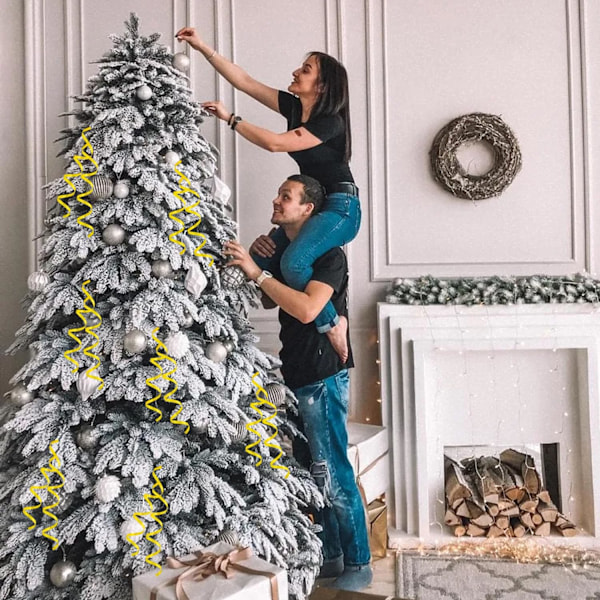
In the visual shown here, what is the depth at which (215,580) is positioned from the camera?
1.47 meters

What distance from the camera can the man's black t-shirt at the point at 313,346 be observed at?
233 cm

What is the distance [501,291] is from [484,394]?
1.70 feet

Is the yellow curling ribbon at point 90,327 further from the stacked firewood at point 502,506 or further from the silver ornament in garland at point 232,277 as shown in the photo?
the stacked firewood at point 502,506

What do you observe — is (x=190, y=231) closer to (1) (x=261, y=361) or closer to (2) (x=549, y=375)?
(1) (x=261, y=361)

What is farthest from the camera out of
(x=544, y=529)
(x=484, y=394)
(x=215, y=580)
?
(x=484, y=394)

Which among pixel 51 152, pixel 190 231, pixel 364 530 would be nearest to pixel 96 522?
pixel 190 231

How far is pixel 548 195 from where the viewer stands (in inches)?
117

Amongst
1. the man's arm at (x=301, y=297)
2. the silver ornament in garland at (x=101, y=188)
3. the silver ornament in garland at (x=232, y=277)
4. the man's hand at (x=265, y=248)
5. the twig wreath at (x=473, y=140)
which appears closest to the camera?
the silver ornament in garland at (x=101, y=188)

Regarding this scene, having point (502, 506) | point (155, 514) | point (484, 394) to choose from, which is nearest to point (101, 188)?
→ point (155, 514)

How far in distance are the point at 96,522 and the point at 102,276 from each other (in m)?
0.71

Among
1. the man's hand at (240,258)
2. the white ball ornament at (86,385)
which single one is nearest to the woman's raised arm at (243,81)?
Result: the man's hand at (240,258)

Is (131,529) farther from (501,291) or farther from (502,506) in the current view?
(501,291)

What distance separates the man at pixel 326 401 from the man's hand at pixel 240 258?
0.58ft

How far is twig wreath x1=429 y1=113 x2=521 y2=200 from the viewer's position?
2.89m
